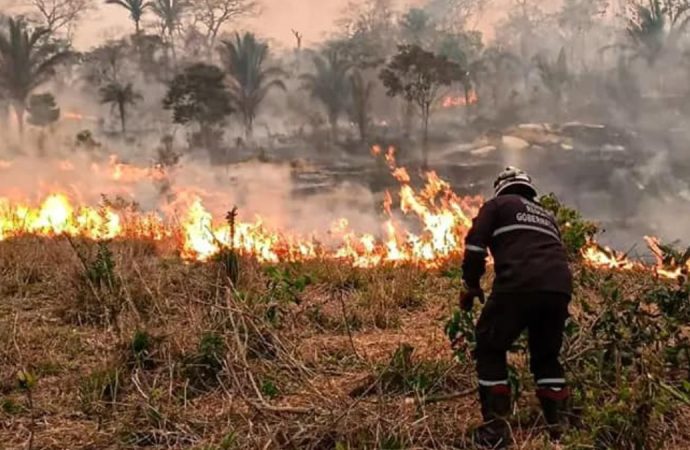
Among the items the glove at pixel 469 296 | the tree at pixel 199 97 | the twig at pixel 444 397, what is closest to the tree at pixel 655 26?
the tree at pixel 199 97

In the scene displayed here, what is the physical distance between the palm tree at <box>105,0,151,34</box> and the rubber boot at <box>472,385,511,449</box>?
2567 cm

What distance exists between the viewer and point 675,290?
574 cm

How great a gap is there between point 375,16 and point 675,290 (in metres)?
24.1

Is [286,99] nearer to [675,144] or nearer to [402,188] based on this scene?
[402,188]

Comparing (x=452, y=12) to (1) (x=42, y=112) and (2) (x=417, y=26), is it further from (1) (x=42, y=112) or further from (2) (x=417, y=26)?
(1) (x=42, y=112)

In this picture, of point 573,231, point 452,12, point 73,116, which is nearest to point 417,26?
point 452,12

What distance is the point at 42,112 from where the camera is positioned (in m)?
26.5

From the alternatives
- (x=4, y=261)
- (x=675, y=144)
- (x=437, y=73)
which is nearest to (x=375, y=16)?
(x=437, y=73)

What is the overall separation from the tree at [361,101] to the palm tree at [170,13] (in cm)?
662

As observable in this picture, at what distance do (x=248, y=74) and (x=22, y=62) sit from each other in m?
7.51

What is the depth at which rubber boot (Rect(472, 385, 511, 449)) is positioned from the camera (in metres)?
4.81

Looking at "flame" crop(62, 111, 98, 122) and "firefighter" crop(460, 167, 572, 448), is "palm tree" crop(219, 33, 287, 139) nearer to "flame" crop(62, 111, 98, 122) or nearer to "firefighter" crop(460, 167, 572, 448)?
"flame" crop(62, 111, 98, 122)

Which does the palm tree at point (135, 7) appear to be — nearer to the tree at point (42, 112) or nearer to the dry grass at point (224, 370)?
the tree at point (42, 112)

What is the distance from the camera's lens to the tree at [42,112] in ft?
86.3
